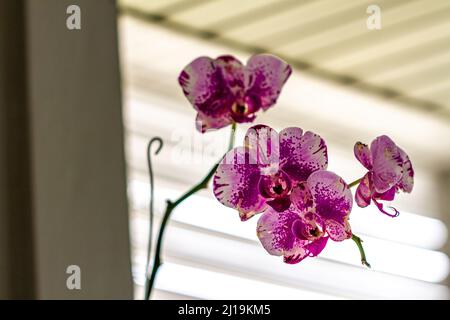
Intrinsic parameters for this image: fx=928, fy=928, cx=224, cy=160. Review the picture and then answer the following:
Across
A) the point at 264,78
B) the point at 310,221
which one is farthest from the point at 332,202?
the point at 264,78

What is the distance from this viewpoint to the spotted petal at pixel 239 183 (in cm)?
69

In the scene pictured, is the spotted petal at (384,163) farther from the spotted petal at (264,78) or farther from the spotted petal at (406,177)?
the spotted petal at (264,78)

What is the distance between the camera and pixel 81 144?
0.87 metres

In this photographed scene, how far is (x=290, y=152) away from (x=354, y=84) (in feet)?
1.46

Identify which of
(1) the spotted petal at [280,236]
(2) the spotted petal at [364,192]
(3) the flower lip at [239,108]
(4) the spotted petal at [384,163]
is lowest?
(1) the spotted petal at [280,236]

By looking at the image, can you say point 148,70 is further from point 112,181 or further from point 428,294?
point 428,294

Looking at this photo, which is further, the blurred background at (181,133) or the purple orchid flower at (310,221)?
the blurred background at (181,133)

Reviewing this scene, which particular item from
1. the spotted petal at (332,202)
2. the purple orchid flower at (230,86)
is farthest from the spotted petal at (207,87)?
the spotted petal at (332,202)

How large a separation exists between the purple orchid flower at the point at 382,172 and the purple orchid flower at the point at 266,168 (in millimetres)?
34

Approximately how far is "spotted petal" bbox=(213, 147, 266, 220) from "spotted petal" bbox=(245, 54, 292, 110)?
0.08m

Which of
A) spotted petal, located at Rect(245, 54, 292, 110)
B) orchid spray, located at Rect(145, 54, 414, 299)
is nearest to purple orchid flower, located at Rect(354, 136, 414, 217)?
orchid spray, located at Rect(145, 54, 414, 299)

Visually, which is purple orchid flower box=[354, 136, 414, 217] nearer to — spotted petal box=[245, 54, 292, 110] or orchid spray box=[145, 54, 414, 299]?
orchid spray box=[145, 54, 414, 299]


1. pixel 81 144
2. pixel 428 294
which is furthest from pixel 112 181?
pixel 428 294

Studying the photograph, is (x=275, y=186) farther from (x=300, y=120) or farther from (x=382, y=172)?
(x=300, y=120)
